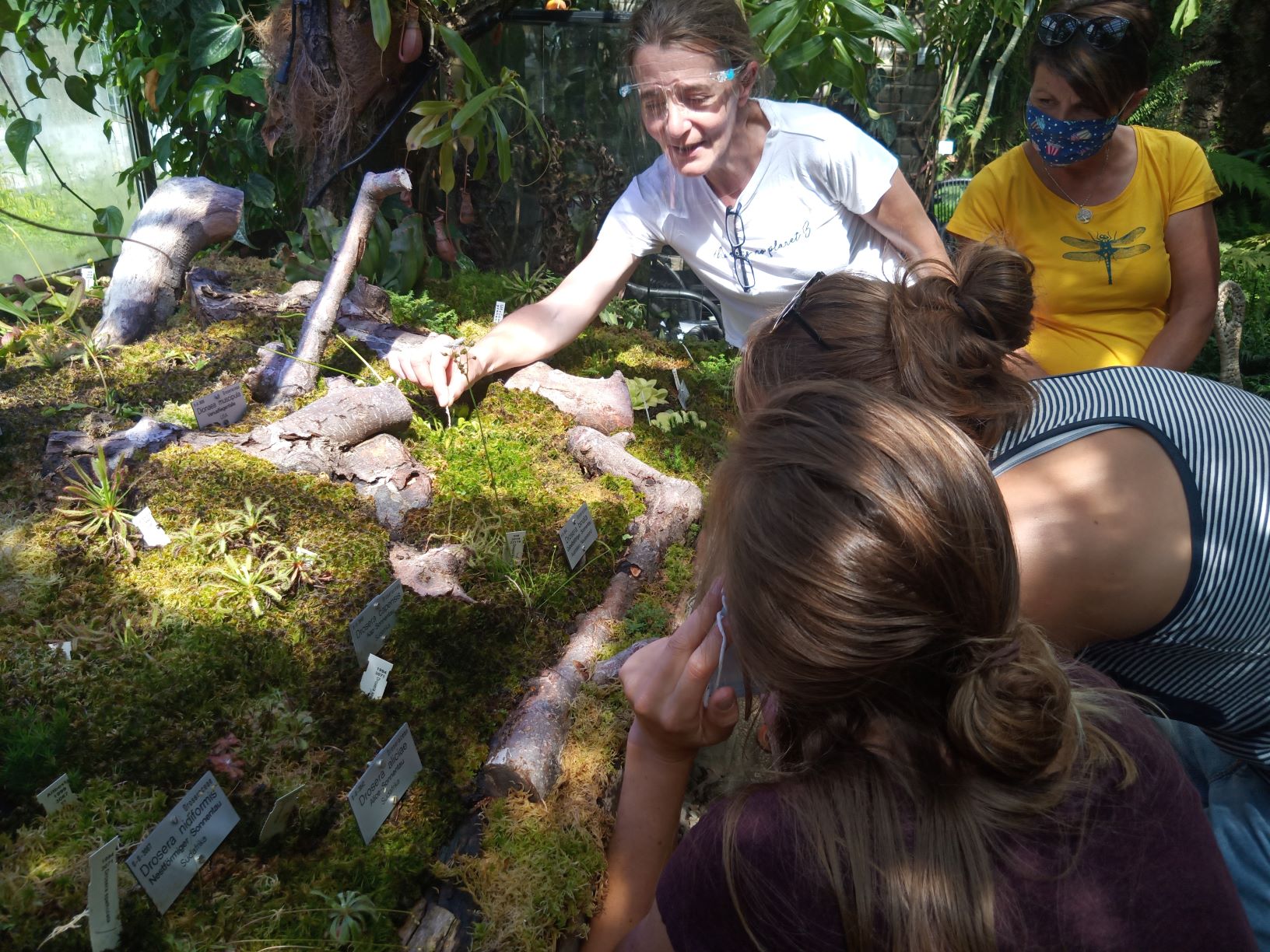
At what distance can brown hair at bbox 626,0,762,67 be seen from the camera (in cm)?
227

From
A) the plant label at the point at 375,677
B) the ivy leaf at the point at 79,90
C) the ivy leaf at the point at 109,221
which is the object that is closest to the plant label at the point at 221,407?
the plant label at the point at 375,677

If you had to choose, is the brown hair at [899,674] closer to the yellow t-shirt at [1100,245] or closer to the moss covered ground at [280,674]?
the moss covered ground at [280,674]

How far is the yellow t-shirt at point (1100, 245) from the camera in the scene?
2547 millimetres

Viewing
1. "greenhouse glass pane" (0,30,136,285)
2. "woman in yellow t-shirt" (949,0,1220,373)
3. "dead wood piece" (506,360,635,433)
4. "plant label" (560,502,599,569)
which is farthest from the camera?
"greenhouse glass pane" (0,30,136,285)

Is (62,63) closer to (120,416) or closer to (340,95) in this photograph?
(340,95)

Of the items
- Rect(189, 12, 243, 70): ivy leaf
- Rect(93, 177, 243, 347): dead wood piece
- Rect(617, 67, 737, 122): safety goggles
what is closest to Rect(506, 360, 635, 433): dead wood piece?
Rect(617, 67, 737, 122): safety goggles

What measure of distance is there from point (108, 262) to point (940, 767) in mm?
4326

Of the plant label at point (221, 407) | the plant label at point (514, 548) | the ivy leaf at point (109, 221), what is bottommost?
the plant label at point (514, 548)

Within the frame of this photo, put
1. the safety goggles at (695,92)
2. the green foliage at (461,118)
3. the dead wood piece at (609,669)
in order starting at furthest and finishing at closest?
the green foliage at (461,118), the safety goggles at (695,92), the dead wood piece at (609,669)

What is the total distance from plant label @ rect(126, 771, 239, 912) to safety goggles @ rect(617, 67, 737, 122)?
6.31 ft

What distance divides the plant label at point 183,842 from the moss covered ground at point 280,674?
4 centimetres

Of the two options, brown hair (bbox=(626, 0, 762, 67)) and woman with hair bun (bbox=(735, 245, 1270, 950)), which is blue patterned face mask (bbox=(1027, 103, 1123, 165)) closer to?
brown hair (bbox=(626, 0, 762, 67))

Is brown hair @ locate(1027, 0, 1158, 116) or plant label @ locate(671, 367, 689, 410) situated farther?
plant label @ locate(671, 367, 689, 410)

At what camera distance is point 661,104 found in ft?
7.66
